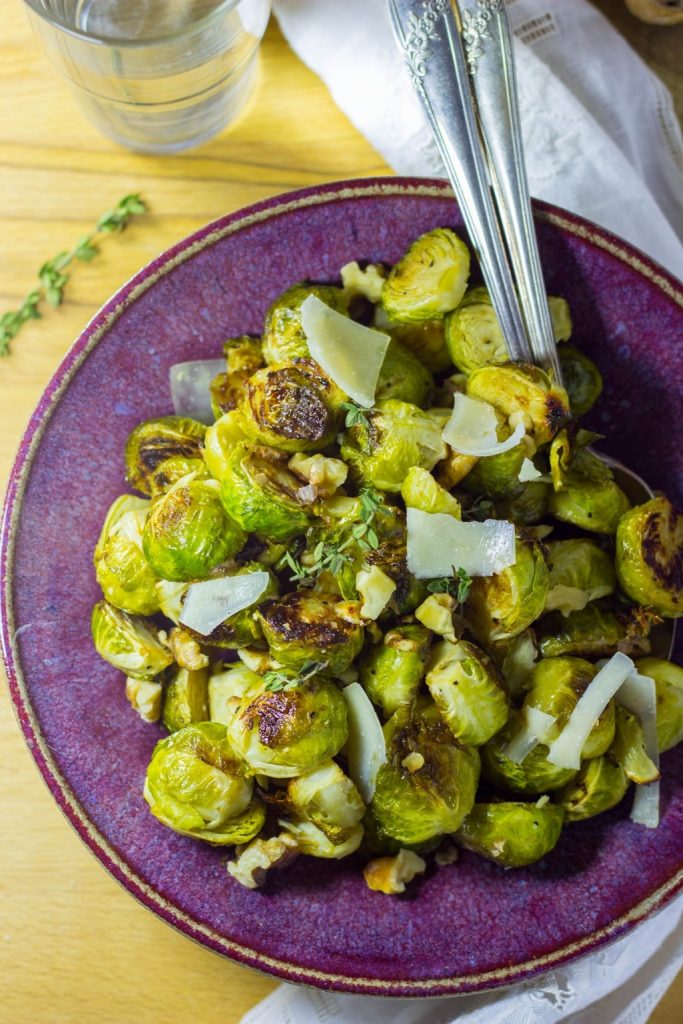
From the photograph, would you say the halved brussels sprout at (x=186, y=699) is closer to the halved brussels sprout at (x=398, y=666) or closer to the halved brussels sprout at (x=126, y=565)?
the halved brussels sprout at (x=126, y=565)

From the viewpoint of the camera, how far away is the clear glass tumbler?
2.13 m

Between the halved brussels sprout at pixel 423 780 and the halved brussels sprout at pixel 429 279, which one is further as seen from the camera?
the halved brussels sprout at pixel 429 279

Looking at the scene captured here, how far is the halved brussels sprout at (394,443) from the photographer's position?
72.0 inches

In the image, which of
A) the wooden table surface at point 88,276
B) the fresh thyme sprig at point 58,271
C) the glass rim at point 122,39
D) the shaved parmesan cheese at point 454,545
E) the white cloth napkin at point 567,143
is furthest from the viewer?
the fresh thyme sprig at point 58,271

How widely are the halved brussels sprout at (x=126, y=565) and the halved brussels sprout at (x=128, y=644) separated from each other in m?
0.03

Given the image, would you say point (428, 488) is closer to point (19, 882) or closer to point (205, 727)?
point (205, 727)

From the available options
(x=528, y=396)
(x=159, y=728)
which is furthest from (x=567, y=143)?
(x=159, y=728)

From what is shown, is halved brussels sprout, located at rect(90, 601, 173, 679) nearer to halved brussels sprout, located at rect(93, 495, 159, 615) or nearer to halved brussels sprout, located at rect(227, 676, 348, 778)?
halved brussels sprout, located at rect(93, 495, 159, 615)

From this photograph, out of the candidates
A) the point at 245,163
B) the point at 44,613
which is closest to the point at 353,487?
the point at 44,613

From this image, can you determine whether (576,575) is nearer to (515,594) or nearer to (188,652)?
(515,594)

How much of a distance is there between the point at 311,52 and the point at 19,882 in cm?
220

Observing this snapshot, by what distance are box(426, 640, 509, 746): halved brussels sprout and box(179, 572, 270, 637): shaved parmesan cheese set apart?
1.23 feet

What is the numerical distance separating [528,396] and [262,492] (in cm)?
54

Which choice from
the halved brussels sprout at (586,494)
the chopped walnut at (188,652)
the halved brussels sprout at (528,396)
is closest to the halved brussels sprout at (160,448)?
the chopped walnut at (188,652)
